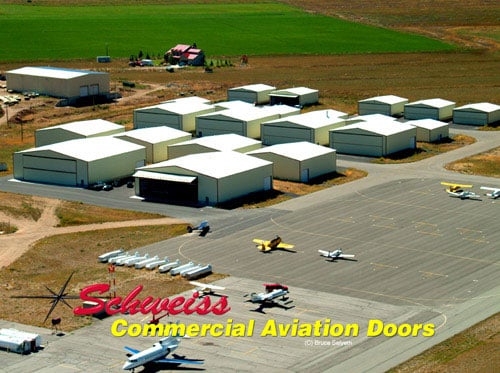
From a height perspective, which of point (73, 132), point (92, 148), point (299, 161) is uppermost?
point (92, 148)

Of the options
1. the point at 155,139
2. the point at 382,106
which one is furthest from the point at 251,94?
the point at 155,139

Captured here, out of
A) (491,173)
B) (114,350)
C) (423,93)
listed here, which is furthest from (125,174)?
(423,93)

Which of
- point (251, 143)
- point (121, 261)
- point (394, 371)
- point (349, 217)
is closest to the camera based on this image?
point (394, 371)

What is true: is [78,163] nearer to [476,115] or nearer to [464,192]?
[464,192]

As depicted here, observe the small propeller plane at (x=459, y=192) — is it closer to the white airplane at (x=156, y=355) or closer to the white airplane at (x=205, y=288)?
the white airplane at (x=205, y=288)

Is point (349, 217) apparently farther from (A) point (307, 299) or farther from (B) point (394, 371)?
(B) point (394, 371)

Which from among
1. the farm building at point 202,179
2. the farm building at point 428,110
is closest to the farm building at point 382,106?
the farm building at point 428,110
